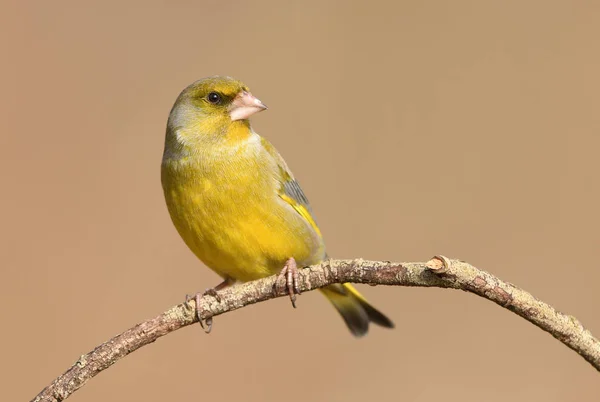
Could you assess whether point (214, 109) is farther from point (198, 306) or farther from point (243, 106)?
point (198, 306)

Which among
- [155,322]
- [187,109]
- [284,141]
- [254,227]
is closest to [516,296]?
[155,322]

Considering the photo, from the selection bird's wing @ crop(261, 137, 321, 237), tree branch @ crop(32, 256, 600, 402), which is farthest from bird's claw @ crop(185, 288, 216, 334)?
bird's wing @ crop(261, 137, 321, 237)

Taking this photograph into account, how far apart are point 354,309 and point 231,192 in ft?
3.20

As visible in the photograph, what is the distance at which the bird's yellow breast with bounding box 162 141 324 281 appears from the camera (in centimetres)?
333

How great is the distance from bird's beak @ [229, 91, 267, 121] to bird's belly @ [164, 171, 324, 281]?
1.21 feet

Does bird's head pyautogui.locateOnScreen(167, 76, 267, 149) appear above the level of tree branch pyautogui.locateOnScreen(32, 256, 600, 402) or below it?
above

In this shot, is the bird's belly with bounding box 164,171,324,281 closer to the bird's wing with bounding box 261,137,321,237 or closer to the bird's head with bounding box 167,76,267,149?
the bird's wing with bounding box 261,137,321,237

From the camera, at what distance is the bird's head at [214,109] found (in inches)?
140

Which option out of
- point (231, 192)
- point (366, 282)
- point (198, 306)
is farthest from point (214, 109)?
point (366, 282)

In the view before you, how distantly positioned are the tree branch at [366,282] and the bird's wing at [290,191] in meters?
0.79

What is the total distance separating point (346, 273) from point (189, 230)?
1149 mm

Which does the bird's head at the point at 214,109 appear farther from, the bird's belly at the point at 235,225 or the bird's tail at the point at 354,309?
the bird's tail at the point at 354,309

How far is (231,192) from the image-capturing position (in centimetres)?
335

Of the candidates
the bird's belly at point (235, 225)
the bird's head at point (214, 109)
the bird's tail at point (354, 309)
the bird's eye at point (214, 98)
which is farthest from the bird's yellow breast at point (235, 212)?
the bird's tail at point (354, 309)
